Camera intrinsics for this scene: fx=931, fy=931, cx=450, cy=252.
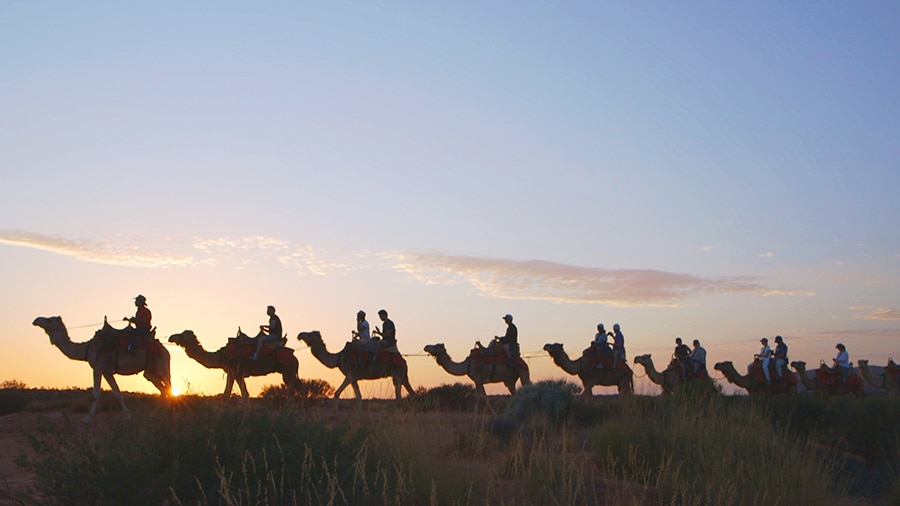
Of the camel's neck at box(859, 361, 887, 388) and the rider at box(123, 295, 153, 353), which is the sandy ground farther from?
the camel's neck at box(859, 361, 887, 388)

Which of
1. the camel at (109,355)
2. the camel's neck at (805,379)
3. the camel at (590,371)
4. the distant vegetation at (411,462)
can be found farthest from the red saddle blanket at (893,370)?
the camel at (109,355)

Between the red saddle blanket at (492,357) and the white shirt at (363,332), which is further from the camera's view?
the red saddle blanket at (492,357)

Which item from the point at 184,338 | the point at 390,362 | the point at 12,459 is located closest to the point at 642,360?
the point at 390,362

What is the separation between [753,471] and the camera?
1251cm

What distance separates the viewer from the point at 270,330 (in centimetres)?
2562

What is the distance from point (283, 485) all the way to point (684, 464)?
6318 mm

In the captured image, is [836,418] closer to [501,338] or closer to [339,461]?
[501,338]

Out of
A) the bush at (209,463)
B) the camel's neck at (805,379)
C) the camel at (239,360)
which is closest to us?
the bush at (209,463)

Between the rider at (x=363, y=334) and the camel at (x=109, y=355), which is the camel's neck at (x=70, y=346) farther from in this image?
the rider at (x=363, y=334)

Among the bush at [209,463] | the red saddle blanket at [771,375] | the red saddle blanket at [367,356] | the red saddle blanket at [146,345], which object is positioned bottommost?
the red saddle blanket at [771,375]

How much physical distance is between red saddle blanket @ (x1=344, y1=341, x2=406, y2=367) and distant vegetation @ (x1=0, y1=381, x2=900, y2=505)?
25.8 feet

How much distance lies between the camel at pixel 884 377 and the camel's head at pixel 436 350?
63.4 feet

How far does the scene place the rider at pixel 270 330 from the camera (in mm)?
25312

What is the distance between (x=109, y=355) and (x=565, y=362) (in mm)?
15629
